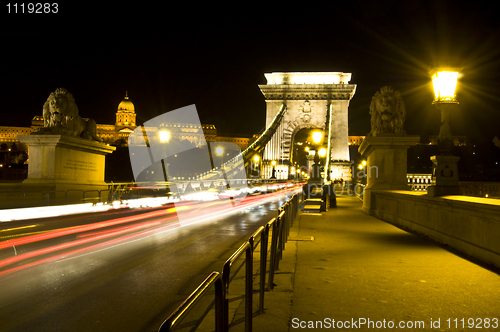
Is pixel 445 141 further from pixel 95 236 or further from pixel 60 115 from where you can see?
pixel 60 115

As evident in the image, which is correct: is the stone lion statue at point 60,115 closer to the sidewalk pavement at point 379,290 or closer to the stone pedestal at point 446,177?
the sidewalk pavement at point 379,290

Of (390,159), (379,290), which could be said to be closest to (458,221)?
(379,290)

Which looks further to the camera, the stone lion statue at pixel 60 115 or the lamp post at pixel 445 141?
the stone lion statue at pixel 60 115

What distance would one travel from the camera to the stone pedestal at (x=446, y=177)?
7.64 metres

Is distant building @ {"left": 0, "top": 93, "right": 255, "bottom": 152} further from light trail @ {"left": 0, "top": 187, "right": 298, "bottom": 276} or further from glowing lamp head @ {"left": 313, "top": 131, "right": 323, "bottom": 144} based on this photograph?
light trail @ {"left": 0, "top": 187, "right": 298, "bottom": 276}

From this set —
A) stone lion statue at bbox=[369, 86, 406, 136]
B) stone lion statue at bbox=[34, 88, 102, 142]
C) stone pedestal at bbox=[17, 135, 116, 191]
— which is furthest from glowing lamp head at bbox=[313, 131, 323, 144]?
stone lion statue at bbox=[34, 88, 102, 142]

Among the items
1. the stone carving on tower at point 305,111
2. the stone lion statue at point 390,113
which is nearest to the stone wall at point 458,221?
the stone lion statue at point 390,113

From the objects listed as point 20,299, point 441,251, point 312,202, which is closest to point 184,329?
point 20,299

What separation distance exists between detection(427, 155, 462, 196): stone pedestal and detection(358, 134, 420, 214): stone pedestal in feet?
14.9

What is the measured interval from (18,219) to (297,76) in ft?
165

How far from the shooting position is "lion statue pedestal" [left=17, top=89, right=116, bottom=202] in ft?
51.2

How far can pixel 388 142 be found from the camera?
40.4ft

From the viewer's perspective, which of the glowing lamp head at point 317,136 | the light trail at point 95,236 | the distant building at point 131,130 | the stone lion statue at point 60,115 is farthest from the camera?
the distant building at point 131,130

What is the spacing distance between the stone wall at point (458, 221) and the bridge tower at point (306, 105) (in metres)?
46.8
